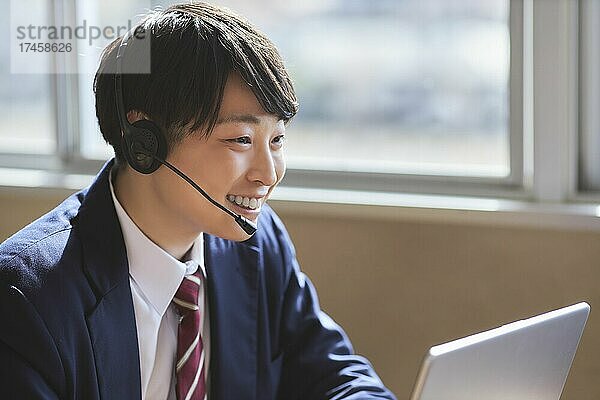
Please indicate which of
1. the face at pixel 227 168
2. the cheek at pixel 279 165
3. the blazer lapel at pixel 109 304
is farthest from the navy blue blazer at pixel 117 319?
the cheek at pixel 279 165

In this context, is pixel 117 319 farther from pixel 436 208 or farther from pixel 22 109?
pixel 22 109

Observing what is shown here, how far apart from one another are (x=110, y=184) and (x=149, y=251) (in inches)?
4.9

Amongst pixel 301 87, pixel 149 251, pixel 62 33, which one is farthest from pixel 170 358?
pixel 62 33

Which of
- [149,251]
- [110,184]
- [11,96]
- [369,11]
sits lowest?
[149,251]

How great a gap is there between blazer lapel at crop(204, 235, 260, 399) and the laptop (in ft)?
1.78

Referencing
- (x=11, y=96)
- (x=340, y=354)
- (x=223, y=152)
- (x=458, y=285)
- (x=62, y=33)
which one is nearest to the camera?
(x=223, y=152)

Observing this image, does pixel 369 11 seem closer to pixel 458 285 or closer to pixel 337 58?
pixel 337 58

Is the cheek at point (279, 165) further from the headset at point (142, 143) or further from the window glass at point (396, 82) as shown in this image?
the window glass at point (396, 82)

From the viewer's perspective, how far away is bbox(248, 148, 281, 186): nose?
1.53 meters

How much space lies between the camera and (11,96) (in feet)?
9.11

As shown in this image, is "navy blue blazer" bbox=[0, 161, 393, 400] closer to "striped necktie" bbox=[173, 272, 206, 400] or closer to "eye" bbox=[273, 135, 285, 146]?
"striped necktie" bbox=[173, 272, 206, 400]

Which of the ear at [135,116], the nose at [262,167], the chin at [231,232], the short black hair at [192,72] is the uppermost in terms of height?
the short black hair at [192,72]

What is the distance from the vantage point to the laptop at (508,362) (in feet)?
3.71

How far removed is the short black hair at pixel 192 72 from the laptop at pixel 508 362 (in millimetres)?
530
